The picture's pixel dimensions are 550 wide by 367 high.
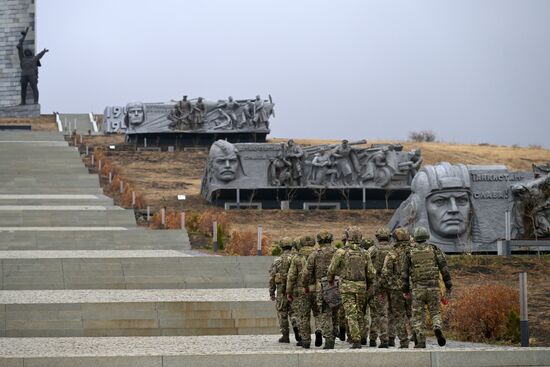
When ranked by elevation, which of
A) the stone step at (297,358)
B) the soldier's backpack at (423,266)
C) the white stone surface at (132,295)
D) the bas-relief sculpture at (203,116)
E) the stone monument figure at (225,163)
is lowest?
the white stone surface at (132,295)

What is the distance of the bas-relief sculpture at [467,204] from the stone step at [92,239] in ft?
15.4

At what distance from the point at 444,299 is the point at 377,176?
23412 mm

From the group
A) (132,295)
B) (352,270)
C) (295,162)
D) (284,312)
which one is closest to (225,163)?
(295,162)

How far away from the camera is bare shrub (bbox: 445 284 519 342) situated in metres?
19.2

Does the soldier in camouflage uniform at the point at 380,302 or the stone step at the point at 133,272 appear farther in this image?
the stone step at the point at 133,272

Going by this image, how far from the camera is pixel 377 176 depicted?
41.4 meters

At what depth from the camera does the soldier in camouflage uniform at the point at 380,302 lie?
18422 mm

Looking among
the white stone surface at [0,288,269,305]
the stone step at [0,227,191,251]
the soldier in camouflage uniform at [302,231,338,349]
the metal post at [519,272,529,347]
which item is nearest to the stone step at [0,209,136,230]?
the stone step at [0,227,191,251]

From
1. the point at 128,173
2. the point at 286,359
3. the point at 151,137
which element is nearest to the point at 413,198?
the point at 286,359

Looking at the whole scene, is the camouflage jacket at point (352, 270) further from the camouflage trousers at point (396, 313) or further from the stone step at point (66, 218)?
the stone step at point (66, 218)

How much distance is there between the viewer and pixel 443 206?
29.5m

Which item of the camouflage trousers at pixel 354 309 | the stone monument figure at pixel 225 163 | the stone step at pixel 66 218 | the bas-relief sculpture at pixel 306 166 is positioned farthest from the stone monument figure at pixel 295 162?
the camouflage trousers at pixel 354 309

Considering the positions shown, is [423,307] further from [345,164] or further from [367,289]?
[345,164]

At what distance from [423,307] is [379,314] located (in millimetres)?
716
